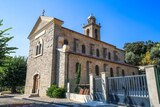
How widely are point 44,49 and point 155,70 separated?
16.0 m

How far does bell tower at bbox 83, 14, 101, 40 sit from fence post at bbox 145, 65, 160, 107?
24739mm

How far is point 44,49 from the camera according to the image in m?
21.5

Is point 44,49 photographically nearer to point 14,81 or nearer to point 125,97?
point 14,81

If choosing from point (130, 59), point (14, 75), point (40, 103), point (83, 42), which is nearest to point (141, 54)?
point (130, 59)

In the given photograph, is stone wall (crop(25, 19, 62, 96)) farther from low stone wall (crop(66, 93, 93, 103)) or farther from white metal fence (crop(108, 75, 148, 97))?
white metal fence (crop(108, 75, 148, 97))

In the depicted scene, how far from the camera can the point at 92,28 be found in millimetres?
33344

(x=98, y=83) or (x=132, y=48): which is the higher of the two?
(x=132, y=48)

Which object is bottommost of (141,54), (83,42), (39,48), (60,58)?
(60,58)

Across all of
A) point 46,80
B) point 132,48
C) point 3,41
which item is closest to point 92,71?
point 46,80

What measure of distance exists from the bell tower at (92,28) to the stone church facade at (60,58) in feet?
19.6

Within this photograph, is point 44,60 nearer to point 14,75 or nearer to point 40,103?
point 40,103

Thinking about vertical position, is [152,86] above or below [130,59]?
Answer: below

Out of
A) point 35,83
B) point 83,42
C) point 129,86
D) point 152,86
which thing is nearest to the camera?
point 152,86

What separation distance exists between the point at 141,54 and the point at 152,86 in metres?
37.8
